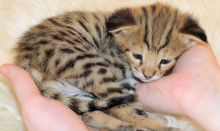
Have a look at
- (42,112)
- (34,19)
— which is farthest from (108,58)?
(34,19)

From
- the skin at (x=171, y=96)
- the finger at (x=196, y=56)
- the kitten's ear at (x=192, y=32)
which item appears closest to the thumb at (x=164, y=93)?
the skin at (x=171, y=96)

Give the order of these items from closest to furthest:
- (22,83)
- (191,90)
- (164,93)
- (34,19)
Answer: (22,83), (191,90), (164,93), (34,19)

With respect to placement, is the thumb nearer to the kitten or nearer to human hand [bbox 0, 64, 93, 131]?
the kitten

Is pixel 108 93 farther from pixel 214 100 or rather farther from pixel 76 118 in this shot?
pixel 214 100

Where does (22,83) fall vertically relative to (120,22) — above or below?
below

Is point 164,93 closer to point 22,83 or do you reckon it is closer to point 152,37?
point 152,37

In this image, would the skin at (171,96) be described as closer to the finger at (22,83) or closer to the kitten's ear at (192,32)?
the finger at (22,83)
